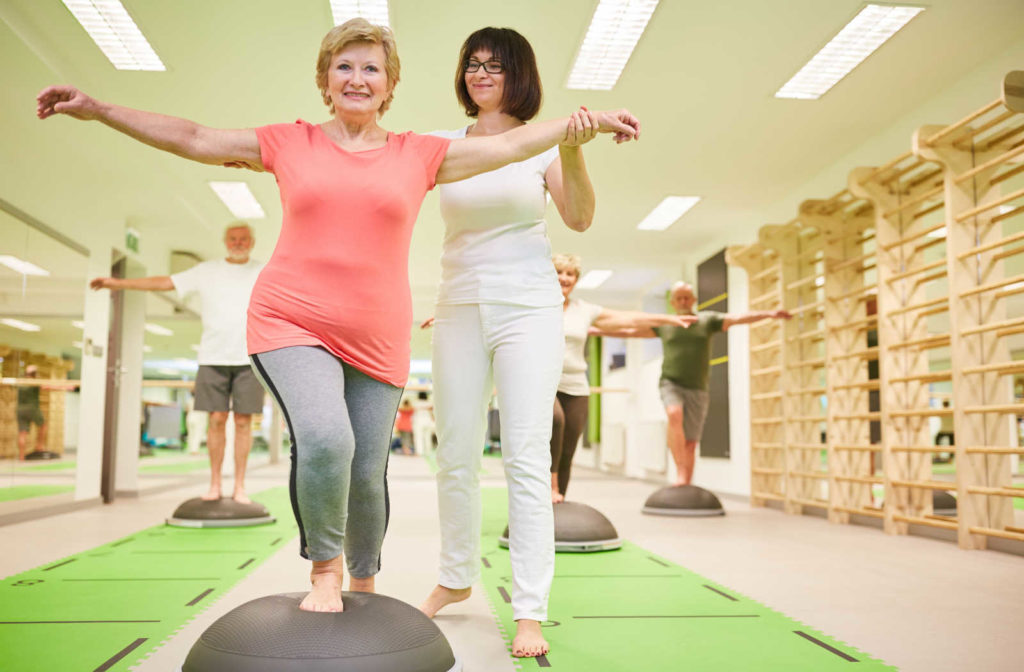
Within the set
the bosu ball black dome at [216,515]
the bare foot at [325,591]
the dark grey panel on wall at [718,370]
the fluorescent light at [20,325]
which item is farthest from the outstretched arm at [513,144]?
the dark grey panel on wall at [718,370]

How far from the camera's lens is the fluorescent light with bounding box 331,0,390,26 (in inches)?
164

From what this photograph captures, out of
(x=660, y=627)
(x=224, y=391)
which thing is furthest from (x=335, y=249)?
(x=224, y=391)

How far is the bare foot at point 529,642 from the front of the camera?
6.38 feet

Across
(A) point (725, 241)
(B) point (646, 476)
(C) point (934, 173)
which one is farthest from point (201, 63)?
(B) point (646, 476)

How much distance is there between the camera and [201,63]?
189 inches

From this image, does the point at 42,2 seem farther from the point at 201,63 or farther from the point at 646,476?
the point at 646,476

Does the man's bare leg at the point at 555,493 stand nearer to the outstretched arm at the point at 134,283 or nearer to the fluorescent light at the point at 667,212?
the outstretched arm at the point at 134,283

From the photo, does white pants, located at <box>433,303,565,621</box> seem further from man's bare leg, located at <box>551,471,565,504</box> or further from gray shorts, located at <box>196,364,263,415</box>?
gray shorts, located at <box>196,364,263,415</box>

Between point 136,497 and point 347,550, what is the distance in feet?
19.5

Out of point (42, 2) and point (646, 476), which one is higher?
point (42, 2)

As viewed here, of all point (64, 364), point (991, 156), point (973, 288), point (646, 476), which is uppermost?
point (991, 156)

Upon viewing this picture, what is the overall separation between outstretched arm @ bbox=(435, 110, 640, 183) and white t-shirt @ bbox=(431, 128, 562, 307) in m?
0.31

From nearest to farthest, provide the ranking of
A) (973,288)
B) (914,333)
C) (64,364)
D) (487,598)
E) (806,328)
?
(487,598)
(973,288)
(914,333)
(64,364)
(806,328)

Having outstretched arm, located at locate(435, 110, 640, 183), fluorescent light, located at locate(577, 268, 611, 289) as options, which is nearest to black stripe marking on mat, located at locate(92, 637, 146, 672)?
outstretched arm, located at locate(435, 110, 640, 183)
